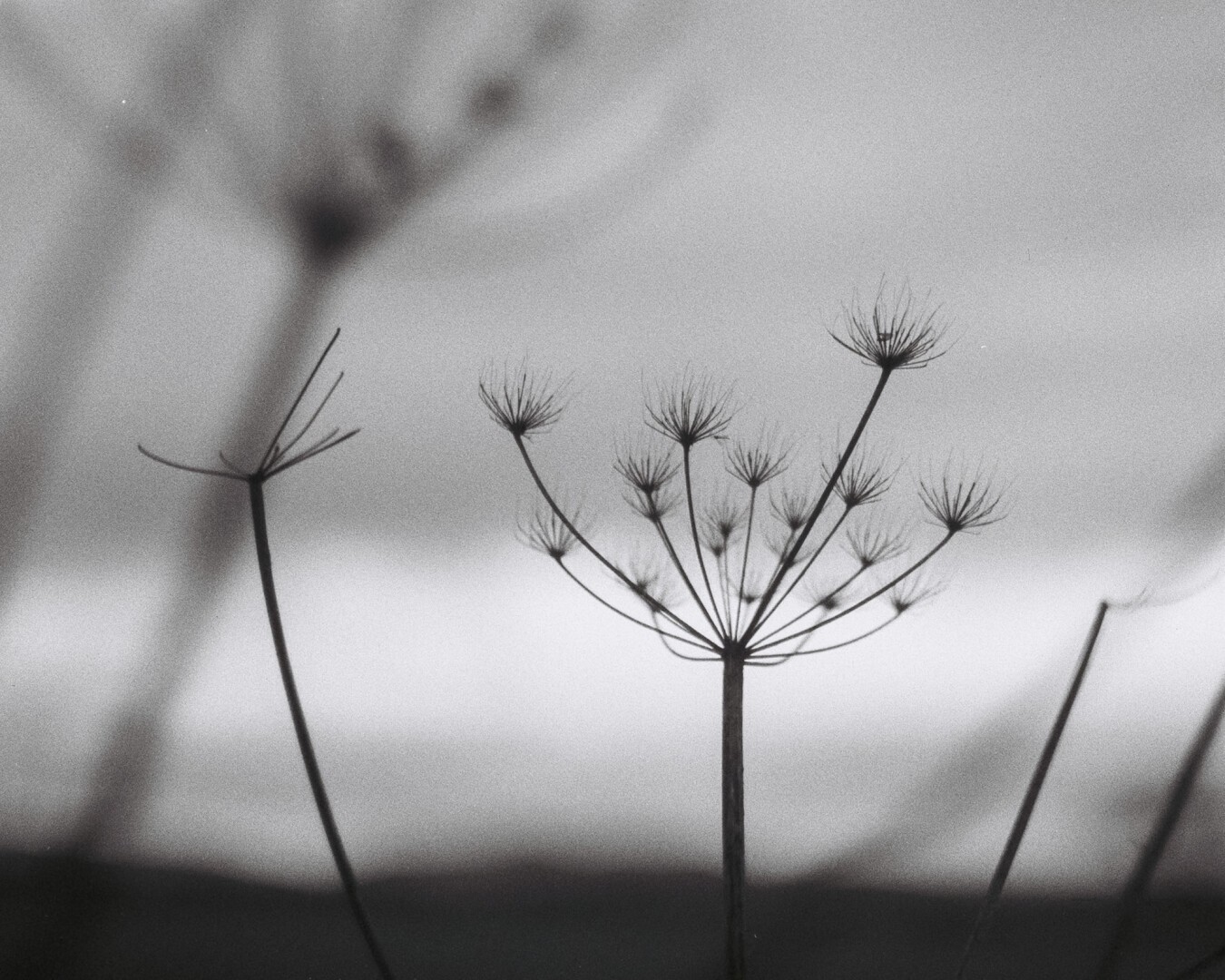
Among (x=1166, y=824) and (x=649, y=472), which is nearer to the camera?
(x=649, y=472)

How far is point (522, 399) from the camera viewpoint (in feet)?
6.14

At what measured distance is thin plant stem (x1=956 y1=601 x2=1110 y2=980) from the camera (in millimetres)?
1956

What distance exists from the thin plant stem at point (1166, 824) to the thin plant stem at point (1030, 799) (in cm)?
31

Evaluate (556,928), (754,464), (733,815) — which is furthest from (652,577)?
(556,928)

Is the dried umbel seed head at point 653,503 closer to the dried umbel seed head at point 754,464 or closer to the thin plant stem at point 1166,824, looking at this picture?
the dried umbel seed head at point 754,464

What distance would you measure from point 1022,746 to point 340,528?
5.12 ft

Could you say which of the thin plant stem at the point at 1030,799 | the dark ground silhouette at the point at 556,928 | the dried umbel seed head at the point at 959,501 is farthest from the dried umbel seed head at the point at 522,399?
the thin plant stem at the point at 1030,799

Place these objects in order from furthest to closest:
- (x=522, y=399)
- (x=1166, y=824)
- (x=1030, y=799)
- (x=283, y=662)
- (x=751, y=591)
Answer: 1. (x=1166, y=824)
2. (x=1030, y=799)
3. (x=751, y=591)
4. (x=522, y=399)
5. (x=283, y=662)

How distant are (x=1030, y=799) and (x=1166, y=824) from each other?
410 mm

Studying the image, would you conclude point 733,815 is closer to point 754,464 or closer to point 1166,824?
point 754,464

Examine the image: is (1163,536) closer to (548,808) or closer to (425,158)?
(548,808)

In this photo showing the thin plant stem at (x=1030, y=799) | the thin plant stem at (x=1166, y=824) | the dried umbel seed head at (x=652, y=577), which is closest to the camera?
the thin plant stem at (x=1030, y=799)

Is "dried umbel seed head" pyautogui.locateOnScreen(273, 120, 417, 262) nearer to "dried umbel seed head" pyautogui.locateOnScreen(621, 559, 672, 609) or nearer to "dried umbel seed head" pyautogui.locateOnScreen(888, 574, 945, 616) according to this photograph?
"dried umbel seed head" pyautogui.locateOnScreen(621, 559, 672, 609)

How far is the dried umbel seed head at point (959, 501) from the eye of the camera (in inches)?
72.5
